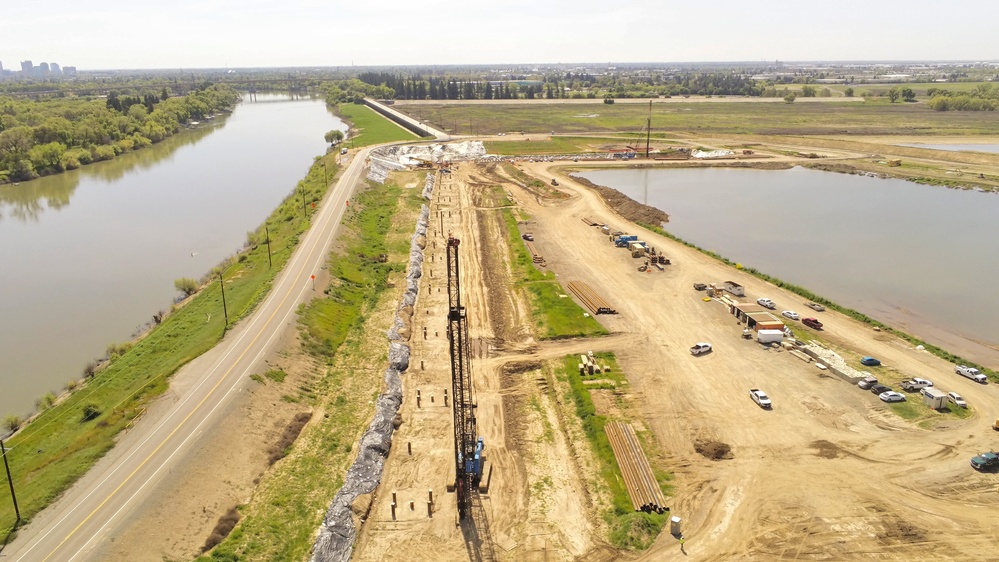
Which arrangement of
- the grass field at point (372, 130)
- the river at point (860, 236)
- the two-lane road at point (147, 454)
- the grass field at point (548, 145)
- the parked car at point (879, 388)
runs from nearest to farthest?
1. the two-lane road at point (147, 454)
2. the parked car at point (879, 388)
3. the river at point (860, 236)
4. the grass field at point (548, 145)
5. the grass field at point (372, 130)

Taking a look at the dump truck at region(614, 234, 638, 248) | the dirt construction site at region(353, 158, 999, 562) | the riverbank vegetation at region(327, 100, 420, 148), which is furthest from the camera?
the riverbank vegetation at region(327, 100, 420, 148)

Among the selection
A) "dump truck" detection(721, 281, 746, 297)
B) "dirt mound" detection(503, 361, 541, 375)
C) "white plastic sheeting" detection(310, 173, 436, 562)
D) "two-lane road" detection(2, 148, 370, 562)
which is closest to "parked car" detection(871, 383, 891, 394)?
"dump truck" detection(721, 281, 746, 297)

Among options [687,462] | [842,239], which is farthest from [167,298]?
[842,239]

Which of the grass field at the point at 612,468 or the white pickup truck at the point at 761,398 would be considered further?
the white pickup truck at the point at 761,398

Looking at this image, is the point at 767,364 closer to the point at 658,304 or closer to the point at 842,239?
the point at 658,304

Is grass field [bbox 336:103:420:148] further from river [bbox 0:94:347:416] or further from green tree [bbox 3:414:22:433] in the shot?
green tree [bbox 3:414:22:433]

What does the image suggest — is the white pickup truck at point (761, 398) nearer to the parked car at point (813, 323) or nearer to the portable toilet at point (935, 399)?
the portable toilet at point (935, 399)

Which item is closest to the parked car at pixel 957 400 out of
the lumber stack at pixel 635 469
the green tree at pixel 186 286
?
the lumber stack at pixel 635 469
